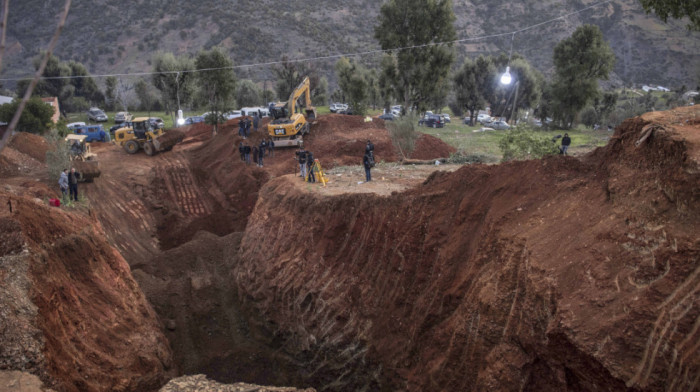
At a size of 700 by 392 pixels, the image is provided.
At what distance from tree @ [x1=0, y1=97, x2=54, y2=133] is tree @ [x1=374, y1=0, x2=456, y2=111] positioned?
26133mm

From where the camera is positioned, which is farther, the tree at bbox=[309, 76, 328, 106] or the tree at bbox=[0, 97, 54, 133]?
the tree at bbox=[309, 76, 328, 106]

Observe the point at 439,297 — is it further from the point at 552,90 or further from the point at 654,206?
the point at 552,90

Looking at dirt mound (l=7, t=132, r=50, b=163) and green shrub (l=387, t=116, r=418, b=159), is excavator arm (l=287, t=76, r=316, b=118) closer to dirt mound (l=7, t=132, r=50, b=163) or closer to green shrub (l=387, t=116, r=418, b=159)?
green shrub (l=387, t=116, r=418, b=159)

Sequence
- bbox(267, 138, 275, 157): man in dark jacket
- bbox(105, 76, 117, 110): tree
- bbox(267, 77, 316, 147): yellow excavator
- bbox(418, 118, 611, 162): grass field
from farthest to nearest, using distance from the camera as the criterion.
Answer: bbox(105, 76, 117, 110): tree, bbox(267, 77, 316, 147): yellow excavator, bbox(267, 138, 275, 157): man in dark jacket, bbox(418, 118, 611, 162): grass field

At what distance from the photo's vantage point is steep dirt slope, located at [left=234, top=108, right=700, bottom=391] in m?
6.58

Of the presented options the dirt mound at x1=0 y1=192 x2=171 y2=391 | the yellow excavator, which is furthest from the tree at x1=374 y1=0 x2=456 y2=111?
the dirt mound at x1=0 y1=192 x2=171 y2=391

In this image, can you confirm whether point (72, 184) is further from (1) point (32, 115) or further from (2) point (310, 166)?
(1) point (32, 115)

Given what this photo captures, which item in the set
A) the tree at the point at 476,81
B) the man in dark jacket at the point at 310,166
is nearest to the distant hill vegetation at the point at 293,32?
the tree at the point at 476,81

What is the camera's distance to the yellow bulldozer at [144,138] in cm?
3169

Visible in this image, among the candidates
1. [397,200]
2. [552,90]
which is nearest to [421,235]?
[397,200]

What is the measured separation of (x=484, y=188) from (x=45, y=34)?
294 ft

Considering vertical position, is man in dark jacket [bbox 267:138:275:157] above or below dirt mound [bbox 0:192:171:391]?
above

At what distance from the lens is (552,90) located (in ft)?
123

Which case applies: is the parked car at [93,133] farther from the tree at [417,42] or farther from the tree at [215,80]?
the tree at [417,42]
